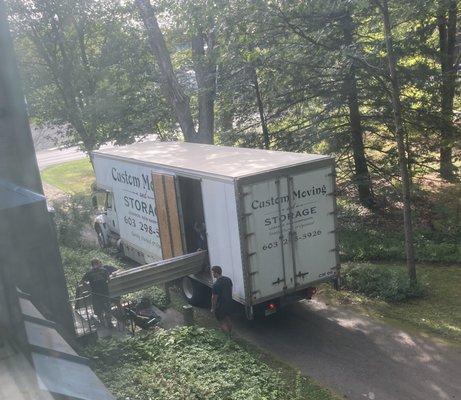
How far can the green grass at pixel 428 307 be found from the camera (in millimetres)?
10664

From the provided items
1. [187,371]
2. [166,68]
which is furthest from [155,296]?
[166,68]

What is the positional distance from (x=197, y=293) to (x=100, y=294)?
2.71 meters

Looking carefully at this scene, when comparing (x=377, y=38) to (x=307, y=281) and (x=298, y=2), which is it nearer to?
Result: (x=298, y=2)

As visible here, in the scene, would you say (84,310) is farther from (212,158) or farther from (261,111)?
(261,111)

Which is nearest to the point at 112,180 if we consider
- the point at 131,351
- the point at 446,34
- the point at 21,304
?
the point at 131,351

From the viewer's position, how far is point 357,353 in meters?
9.70

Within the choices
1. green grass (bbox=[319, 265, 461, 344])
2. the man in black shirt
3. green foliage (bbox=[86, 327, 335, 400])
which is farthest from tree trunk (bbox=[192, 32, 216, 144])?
green foliage (bbox=[86, 327, 335, 400])

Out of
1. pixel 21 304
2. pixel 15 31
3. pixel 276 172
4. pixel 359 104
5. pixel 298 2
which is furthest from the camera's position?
pixel 15 31

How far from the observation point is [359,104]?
57.3 feet

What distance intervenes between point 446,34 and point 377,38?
5001mm

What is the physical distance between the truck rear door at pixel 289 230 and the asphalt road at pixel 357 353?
1.07m

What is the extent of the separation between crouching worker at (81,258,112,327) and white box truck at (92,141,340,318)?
2.31 meters

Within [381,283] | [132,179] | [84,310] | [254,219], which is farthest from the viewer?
[132,179]

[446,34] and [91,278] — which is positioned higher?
[446,34]
